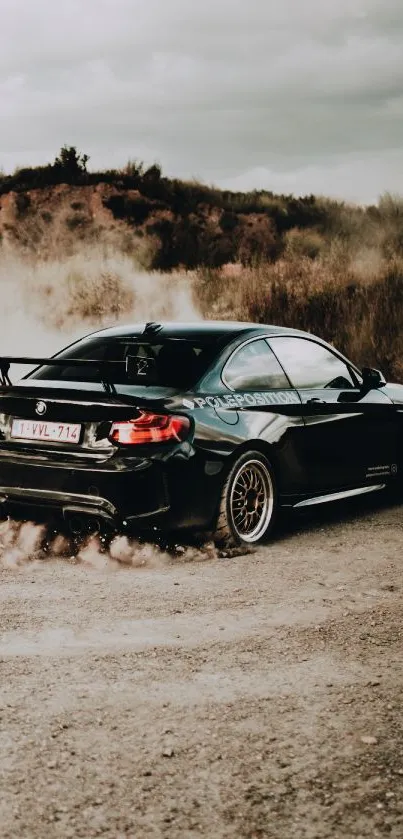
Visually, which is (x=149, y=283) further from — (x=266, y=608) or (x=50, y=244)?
(x=266, y=608)

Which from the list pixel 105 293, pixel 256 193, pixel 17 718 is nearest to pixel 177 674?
pixel 17 718

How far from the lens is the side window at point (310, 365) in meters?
8.20

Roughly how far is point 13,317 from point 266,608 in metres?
25.0

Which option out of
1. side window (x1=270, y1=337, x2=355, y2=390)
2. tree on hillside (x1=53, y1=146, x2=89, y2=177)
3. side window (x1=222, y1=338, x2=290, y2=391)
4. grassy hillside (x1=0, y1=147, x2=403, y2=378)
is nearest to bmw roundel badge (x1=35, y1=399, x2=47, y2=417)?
side window (x1=222, y1=338, x2=290, y2=391)

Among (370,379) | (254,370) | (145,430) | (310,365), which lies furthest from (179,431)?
(370,379)

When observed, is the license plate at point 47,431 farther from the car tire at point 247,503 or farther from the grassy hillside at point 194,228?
the grassy hillside at point 194,228

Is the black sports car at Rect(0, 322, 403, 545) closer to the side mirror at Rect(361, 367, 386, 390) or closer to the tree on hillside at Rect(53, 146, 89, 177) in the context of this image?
the side mirror at Rect(361, 367, 386, 390)

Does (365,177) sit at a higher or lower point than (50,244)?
higher

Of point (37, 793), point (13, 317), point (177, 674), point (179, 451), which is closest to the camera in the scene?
point (37, 793)

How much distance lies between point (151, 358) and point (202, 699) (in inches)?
125

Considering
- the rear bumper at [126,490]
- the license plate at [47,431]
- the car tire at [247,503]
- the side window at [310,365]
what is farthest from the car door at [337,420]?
the license plate at [47,431]

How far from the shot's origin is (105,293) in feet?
100

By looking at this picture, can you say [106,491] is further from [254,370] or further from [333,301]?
[333,301]

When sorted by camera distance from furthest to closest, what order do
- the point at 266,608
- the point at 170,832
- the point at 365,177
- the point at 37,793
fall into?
the point at 365,177
the point at 266,608
the point at 37,793
the point at 170,832
